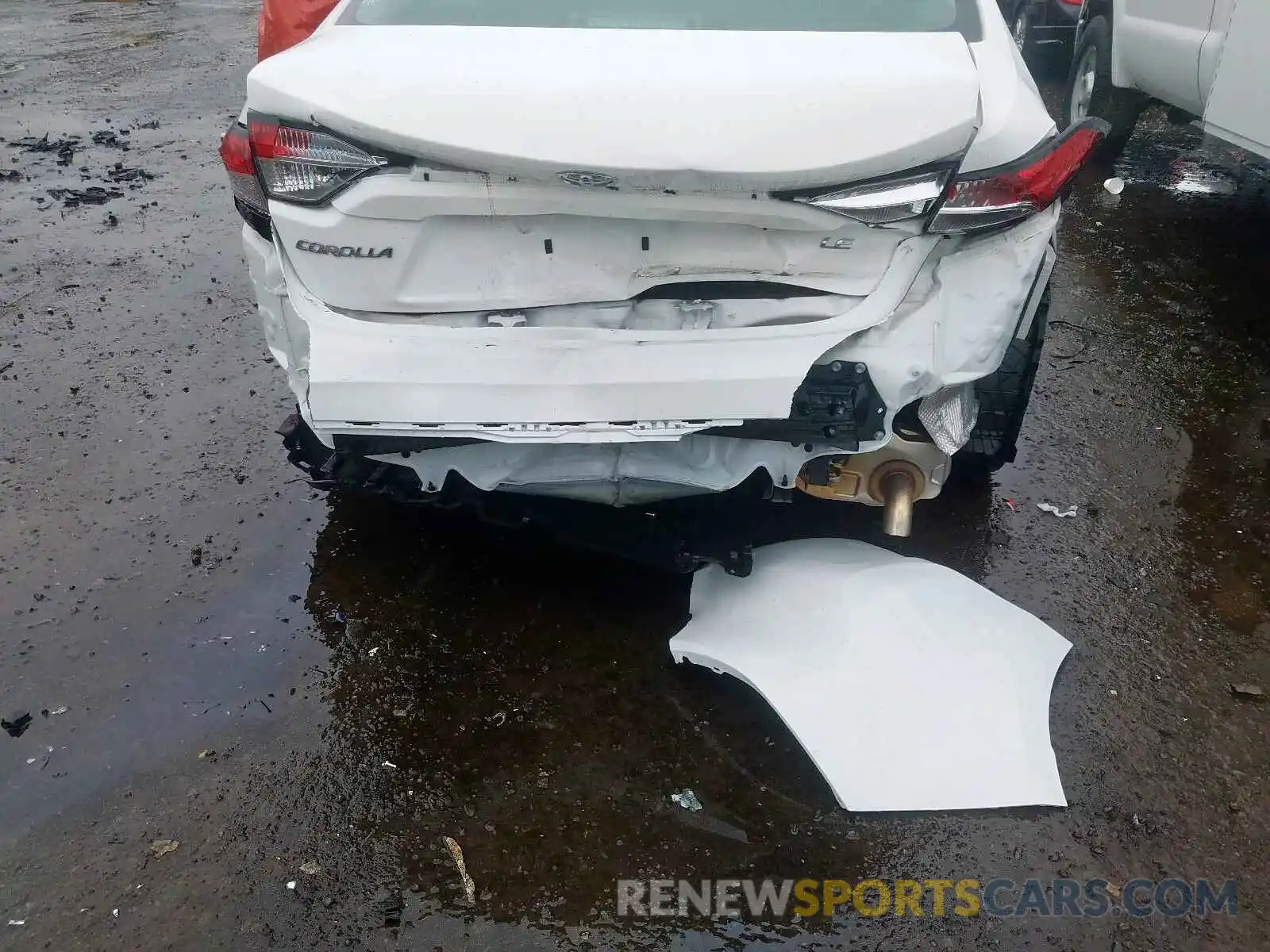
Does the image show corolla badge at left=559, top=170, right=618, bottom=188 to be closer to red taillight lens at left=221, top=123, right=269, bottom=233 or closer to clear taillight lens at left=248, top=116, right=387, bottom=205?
clear taillight lens at left=248, top=116, right=387, bottom=205

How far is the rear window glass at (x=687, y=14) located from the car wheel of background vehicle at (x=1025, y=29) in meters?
6.75

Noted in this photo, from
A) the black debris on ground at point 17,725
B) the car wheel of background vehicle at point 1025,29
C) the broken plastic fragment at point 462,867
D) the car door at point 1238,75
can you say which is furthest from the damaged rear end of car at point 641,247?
the car wheel of background vehicle at point 1025,29

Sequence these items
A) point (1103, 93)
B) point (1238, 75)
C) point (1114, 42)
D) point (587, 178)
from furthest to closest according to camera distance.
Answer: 1. point (1103, 93)
2. point (1114, 42)
3. point (1238, 75)
4. point (587, 178)

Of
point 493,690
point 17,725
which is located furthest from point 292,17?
point 493,690

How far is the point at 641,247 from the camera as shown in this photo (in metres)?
2.16

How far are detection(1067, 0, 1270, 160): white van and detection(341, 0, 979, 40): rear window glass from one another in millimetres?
2266

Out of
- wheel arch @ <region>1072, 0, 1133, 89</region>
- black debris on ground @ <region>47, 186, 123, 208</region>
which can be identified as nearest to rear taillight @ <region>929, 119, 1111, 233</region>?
wheel arch @ <region>1072, 0, 1133, 89</region>

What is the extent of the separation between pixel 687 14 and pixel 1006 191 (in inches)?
43.0

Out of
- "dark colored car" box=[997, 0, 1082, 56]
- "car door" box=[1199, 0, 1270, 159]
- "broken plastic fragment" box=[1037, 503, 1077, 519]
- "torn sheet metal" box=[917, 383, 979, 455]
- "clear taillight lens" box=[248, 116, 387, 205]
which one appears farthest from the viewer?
"dark colored car" box=[997, 0, 1082, 56]

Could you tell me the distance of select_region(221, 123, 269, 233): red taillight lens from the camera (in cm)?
232

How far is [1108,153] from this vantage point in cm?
655

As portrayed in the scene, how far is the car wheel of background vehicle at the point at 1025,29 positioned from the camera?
852 cm

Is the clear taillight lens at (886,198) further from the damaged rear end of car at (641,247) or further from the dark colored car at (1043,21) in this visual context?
the dark colored car at (1043,21)

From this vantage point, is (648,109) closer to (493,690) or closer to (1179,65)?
(493,690)
